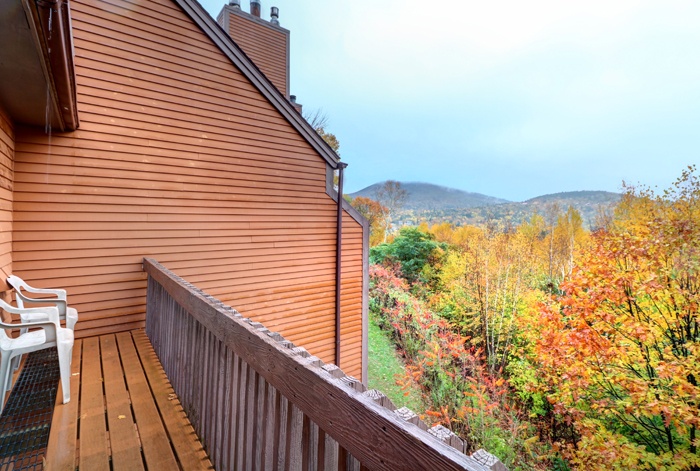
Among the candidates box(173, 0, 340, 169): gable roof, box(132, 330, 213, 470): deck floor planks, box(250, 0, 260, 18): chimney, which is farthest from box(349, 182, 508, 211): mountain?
box(132, 330, 213, 470): deck floor planks

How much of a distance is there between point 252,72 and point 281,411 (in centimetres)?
534

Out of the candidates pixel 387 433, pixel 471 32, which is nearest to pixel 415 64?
pixel 471 32

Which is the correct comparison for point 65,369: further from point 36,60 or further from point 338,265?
point 338,265

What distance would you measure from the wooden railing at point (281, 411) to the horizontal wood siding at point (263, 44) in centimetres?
783

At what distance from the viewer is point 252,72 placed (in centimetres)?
514

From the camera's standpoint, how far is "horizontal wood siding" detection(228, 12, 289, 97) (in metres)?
8.15

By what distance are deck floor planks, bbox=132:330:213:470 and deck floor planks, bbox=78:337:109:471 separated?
33 centimetres

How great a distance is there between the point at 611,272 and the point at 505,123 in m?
113

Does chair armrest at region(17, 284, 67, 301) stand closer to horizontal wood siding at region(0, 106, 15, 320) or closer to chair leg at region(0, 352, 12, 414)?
horizontal wood siding at region(0, 106, 15, 320)

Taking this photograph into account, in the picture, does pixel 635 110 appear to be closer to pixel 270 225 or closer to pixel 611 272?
pixel 611 272

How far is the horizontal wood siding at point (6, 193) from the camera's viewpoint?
2.91m

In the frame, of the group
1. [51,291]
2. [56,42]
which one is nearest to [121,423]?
[51,291]

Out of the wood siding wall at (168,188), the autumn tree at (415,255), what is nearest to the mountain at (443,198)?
the autumn tree at (415,255)

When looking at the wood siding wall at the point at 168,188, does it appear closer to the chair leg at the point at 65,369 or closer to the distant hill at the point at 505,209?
the chair leg at the point at 65,369
